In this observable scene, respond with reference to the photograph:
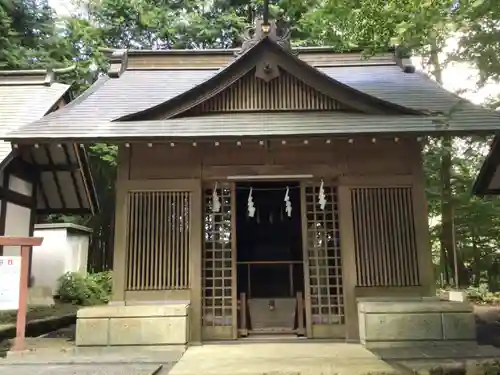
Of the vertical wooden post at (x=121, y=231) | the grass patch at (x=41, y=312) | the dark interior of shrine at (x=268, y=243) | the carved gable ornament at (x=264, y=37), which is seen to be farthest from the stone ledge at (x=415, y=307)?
the grass patch at (x=41, y=312)

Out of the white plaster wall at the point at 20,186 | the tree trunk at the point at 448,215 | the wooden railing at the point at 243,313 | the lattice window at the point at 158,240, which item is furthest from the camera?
the tree trunk at the point at 448,215

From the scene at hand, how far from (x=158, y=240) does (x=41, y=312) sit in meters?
6.01

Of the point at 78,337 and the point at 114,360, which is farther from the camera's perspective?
the point at 78,337

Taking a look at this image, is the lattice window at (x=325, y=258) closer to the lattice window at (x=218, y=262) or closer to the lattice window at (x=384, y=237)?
the lattice window at (x=384, y=237)

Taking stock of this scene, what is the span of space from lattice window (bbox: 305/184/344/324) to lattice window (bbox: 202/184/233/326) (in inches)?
58.3

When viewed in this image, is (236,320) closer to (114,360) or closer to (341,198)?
(114,360)

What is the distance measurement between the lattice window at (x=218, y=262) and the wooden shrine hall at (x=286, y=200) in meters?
0.03

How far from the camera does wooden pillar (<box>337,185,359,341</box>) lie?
787 centimetres

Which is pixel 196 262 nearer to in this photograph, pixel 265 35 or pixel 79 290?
pixel 265 35

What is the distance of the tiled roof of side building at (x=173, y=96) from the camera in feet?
25.8

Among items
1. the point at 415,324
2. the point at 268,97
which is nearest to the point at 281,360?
the point at 415,324

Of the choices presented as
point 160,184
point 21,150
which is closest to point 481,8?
point 160,184

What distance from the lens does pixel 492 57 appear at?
4.23 m

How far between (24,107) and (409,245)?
9.87m
